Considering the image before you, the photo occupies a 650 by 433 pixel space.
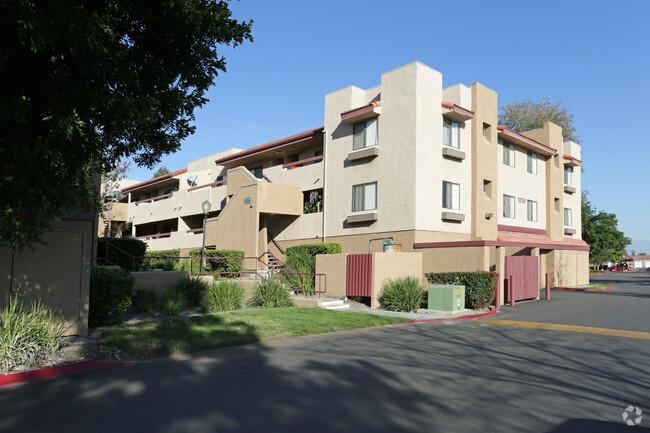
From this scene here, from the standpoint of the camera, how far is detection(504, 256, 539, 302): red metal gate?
22.7m

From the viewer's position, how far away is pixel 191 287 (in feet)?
56.1

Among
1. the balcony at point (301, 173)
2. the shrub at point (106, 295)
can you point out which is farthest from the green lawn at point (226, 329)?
the balcony at point (301, 173)

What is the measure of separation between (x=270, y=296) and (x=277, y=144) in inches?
648

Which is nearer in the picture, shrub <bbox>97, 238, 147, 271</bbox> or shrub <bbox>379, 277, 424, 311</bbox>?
shrub <bbox>379, 277, 424, 311</bbox>

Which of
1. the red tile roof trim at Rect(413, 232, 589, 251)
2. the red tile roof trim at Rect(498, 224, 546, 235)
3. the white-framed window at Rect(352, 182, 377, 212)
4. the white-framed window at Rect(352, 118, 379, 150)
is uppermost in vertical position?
the white-framed window at Rect(352, 118, 379, 150)

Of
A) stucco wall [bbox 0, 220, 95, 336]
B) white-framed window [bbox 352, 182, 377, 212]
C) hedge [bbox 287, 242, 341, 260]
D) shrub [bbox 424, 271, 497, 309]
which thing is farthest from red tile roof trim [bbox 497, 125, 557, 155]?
stucco wall [bbox 0, 220, 95, 336]

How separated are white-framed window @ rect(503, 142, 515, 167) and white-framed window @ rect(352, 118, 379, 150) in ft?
34.5

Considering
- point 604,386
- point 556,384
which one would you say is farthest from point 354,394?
point 604,386

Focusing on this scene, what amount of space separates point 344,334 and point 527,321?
7.65 metres

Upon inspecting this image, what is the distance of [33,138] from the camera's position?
7445 mm

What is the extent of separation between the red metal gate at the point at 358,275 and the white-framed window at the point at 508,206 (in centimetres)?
1398

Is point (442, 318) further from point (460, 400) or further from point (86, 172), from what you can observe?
point (86, 172)

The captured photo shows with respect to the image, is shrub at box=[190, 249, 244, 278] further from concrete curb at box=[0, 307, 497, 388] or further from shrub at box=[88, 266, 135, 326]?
concrete curb at box=[0, 307, 497, 388]

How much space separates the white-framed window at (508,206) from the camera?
1204 inches
